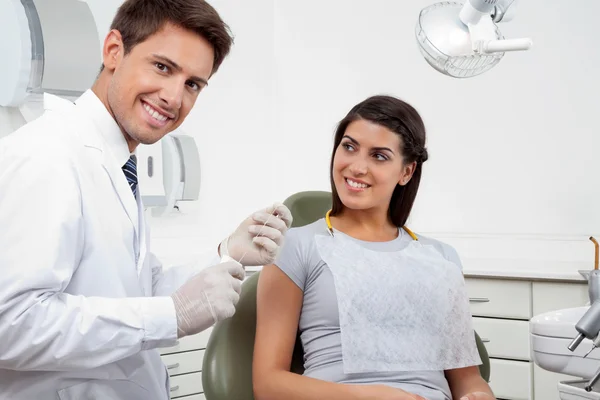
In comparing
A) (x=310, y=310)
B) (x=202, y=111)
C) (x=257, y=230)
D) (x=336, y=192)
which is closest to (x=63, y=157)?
(x=257, y=230)

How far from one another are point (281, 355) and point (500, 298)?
125 cm

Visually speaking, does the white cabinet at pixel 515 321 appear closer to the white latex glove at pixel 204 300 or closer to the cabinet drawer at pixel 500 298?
the cabinet drawer at pixel 500 298

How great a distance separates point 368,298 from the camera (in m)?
1.47

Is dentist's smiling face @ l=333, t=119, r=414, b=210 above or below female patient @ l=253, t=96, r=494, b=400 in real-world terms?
above

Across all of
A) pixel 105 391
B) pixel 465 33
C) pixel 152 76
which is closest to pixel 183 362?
pixel 105 391

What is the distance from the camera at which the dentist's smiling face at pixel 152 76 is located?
112 cm

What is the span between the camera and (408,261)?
158cm

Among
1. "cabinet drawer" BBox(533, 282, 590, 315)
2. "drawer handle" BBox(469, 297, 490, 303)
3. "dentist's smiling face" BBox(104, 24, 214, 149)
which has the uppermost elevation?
"dentist's smiling face" BBox(104, 24, 214, 149)

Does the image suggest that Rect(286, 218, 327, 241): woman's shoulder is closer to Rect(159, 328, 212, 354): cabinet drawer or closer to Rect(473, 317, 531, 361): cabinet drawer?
Rect(159, 328, 212, 354): cabinet drawer

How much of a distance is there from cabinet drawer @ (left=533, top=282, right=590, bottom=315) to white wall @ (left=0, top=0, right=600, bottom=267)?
1.96 feet

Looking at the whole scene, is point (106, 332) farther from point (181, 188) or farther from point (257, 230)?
point (181, 188)

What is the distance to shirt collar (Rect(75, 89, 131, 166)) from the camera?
113 centimetres

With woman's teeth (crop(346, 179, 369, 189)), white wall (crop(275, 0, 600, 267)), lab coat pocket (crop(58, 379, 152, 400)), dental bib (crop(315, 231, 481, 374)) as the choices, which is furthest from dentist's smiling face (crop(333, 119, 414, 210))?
white wall (crop(275, 0, 600, 267))

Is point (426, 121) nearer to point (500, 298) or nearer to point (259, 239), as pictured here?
point (500, 298)
